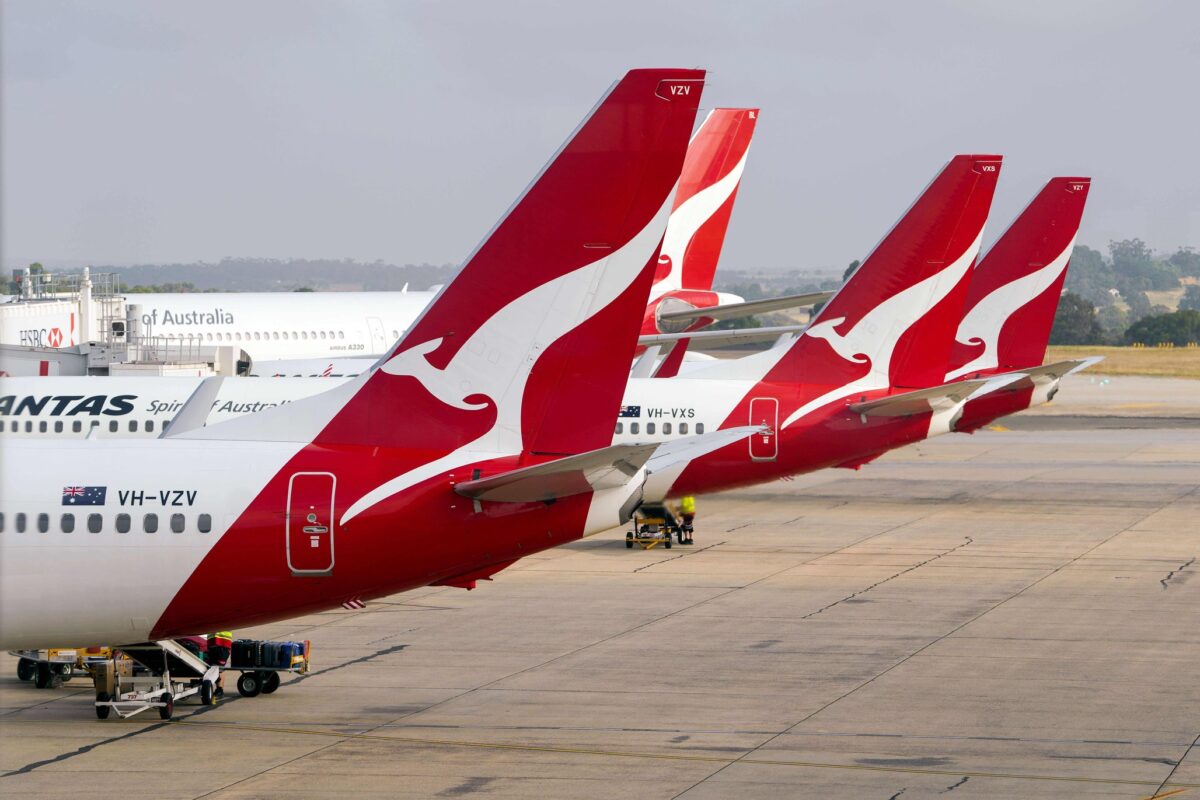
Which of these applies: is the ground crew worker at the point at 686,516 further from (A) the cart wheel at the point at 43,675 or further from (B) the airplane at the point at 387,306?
(A) the cart wheel at the point at 43,675

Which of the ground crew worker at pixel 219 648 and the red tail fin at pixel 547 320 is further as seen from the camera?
the ground crew worker at pixel 219 648

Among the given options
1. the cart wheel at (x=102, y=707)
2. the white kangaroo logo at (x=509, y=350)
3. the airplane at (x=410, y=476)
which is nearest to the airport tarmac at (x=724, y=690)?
the cart wheel at (x=102, y=707)

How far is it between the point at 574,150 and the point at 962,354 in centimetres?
3185

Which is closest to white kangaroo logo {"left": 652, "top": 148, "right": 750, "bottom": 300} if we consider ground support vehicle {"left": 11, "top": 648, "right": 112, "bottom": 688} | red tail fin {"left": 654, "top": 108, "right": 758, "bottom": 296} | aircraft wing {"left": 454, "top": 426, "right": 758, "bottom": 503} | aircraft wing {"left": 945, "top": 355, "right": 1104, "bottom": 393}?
red tail fin {"left": 654, "top": 108, "right": 758, "bottom": 296}

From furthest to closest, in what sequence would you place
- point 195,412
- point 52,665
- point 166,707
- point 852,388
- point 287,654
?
point 852,388
point 195,412
point 52,665
point 287,654
point 166,707

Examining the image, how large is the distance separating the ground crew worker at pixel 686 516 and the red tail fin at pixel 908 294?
16.6 feet

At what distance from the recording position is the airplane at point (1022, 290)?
166 feet

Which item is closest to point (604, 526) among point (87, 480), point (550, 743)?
point (550, 743)

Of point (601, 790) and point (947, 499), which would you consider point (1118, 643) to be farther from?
point (947, 499)

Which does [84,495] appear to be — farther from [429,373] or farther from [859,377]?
[859,377]

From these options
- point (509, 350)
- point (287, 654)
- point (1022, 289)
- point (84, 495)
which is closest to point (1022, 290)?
point (1022, 289)

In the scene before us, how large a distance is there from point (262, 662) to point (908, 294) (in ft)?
66.9

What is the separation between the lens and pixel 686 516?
140ft

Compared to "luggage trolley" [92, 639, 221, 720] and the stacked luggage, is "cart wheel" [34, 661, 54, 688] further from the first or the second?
the stacked luggage
